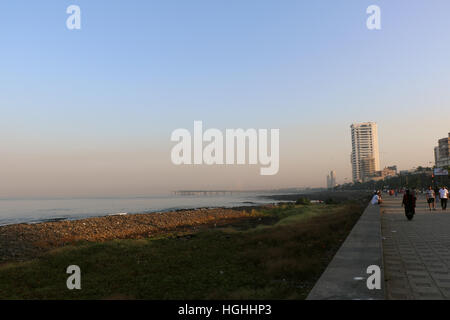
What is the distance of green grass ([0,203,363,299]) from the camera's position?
724 centimetres

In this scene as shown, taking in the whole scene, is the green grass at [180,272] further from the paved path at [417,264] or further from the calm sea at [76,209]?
the calm sea at [76,209]

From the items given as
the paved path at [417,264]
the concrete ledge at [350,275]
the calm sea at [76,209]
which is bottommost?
the calm sea at [76,209]

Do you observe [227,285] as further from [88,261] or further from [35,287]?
[88,261]

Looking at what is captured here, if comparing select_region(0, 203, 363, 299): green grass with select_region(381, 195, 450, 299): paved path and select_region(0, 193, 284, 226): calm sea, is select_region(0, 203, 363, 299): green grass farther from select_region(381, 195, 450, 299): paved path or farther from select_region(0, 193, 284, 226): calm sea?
select_region(0, 193, 284, 226): calm sea

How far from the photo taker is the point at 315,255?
10.6 meters

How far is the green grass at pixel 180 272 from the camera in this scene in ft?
23.8

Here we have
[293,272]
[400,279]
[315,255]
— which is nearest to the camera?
[400,279]

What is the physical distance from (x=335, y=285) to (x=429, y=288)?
Answer: 227 centimetres
